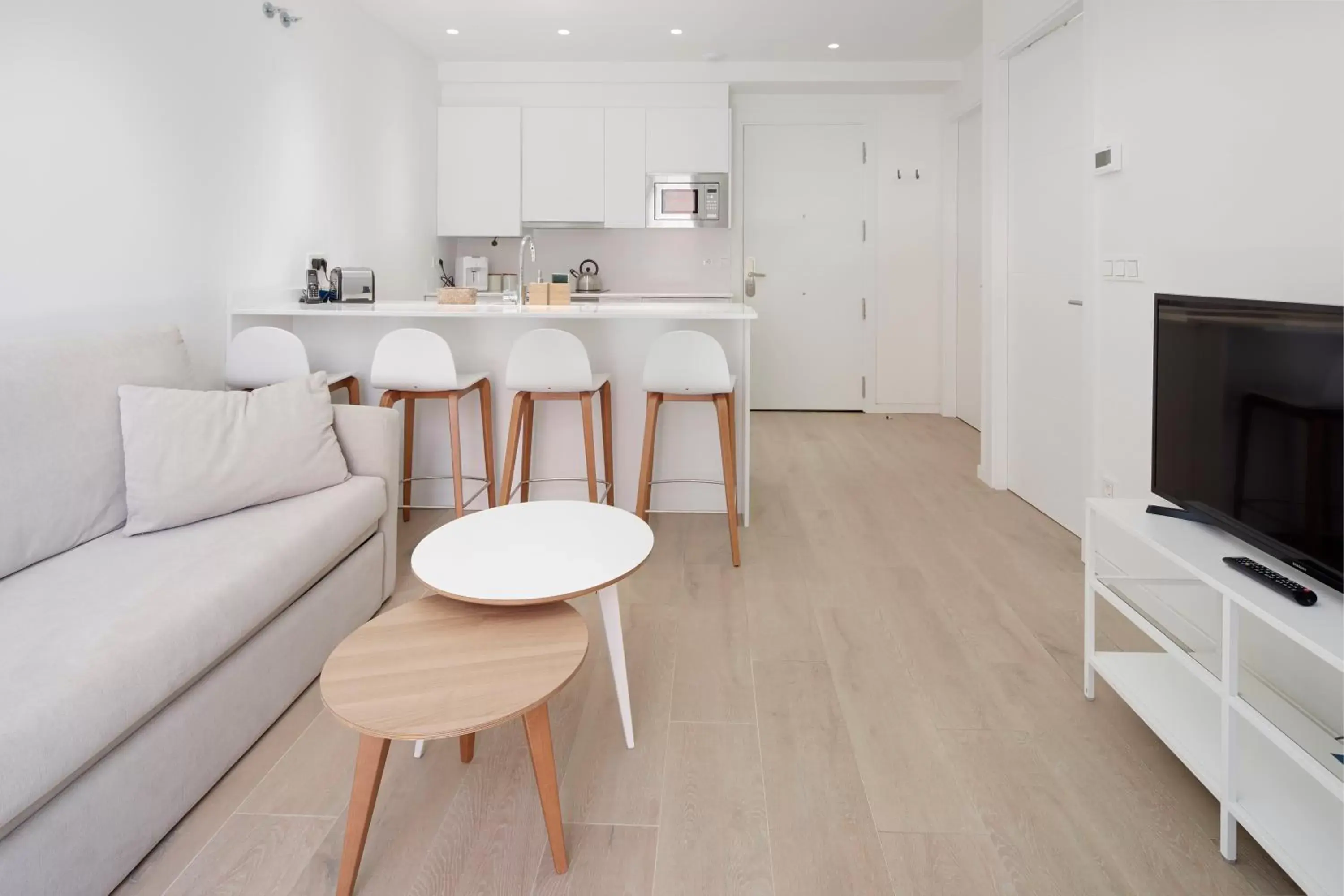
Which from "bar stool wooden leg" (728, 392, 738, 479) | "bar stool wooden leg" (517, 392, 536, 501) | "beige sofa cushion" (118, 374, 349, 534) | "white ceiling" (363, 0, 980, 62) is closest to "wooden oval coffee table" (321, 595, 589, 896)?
"beige sofa cushion" (118, 374, 349, 534)

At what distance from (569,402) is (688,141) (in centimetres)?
282

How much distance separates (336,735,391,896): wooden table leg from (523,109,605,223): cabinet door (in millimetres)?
4850

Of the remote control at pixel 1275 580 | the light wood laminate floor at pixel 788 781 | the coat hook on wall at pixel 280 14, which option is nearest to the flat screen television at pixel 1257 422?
the remote control at pixel 1275 580

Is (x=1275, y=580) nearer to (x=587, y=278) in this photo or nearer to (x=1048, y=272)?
(x=1048, y=272)

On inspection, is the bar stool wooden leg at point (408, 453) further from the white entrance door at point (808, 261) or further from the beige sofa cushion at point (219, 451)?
the white entrance door at point (808, 261)

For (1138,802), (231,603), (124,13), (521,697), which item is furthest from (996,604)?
(124,13)

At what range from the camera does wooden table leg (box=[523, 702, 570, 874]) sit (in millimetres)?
1491

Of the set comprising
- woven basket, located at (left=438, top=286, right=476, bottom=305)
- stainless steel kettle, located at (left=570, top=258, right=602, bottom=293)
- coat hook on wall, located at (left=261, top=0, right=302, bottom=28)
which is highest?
coat hook on wall, located at (left=261, top=0, right=302, bottom=28)

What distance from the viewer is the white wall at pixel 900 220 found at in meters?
6.27

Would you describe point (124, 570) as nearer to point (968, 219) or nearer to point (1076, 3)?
point (1076, 3)

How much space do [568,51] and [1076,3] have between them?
324 cm

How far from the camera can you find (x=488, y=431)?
3.63 metres

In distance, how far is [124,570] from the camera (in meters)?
1.86

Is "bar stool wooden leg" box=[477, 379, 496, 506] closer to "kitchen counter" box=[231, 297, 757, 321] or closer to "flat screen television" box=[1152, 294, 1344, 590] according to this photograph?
"kitchen counter" box=[231, 297, 757, 321]
